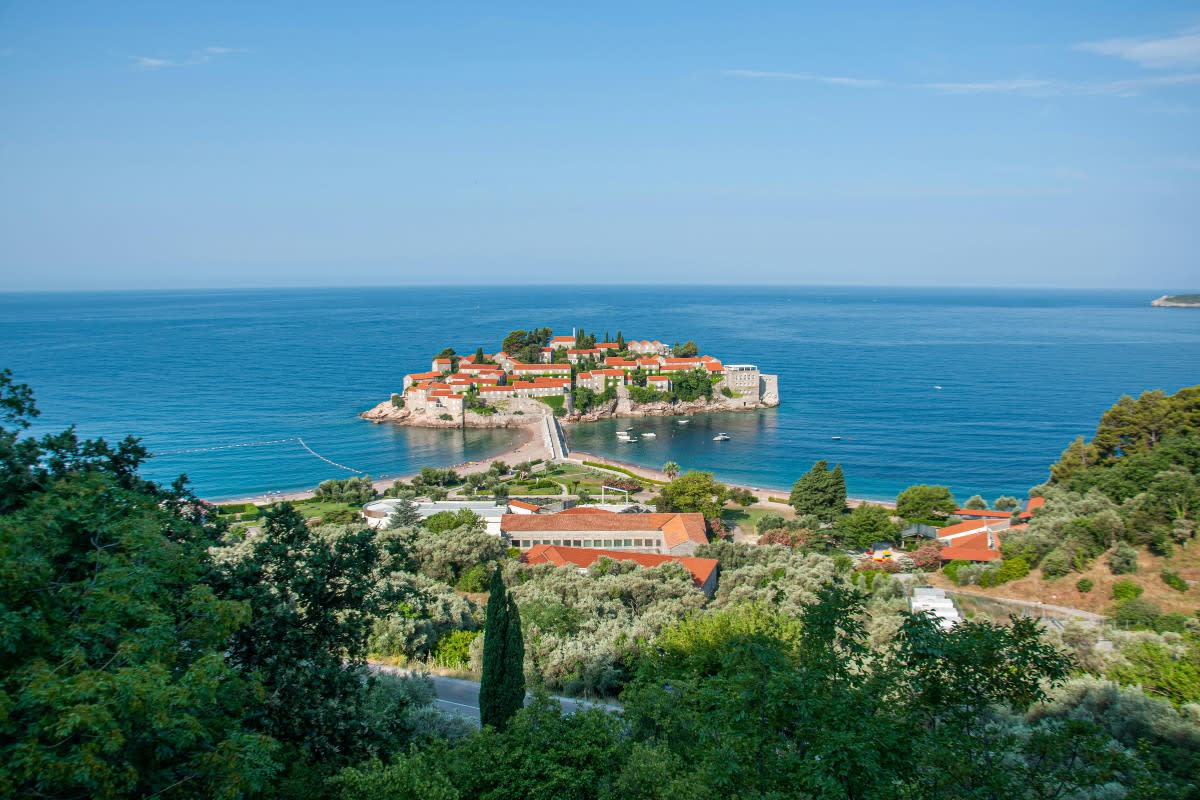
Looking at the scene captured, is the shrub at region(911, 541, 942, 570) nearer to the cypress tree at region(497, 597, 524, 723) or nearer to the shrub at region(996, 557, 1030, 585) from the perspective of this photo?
the shrub at region(996, 557, 1030, 585)

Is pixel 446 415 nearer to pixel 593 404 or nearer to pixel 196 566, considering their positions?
pixel 593 404

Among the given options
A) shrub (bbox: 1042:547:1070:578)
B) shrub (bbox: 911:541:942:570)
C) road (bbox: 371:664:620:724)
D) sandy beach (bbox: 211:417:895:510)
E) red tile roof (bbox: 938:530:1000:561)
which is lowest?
sandy beach (bbox: 211:417:895:510)

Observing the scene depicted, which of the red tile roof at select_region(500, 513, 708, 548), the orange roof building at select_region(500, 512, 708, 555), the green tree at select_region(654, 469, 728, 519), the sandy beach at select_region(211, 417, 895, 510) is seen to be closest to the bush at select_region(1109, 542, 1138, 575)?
the orange roof building at select_region(500, 512, 708, 555)

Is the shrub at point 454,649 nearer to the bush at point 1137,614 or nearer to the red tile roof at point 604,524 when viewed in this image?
the bush at point 1137,614

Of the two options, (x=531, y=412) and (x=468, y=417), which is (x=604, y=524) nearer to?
(x=531, y=412)

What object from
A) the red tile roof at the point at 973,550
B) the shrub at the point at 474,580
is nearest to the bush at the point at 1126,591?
the red tile roof at the point at 973,550

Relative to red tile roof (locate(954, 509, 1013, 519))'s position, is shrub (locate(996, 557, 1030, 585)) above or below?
above
